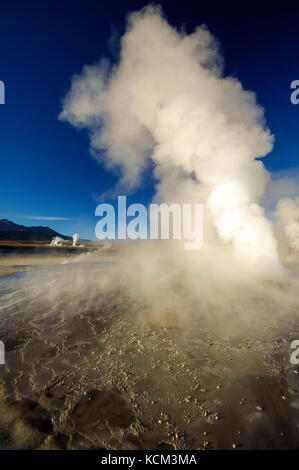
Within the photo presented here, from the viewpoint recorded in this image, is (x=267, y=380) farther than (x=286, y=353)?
No

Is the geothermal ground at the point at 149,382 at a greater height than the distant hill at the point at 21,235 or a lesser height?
lesser

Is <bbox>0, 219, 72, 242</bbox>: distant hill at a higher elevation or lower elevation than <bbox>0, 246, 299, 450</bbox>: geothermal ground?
higher

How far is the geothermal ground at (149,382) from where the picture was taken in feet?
10.4

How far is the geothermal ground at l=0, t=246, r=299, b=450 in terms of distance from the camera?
317 cm

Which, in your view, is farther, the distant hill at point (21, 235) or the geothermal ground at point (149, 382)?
the distant hill at point (21, 235)

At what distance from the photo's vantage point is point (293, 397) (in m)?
3.87

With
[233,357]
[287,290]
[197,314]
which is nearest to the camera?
[233,357]

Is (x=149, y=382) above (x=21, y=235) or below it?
below

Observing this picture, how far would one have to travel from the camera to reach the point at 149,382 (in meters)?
4.34

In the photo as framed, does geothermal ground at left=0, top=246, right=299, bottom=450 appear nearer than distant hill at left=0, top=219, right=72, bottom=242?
Yes

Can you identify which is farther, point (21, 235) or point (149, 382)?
point (21, 235)

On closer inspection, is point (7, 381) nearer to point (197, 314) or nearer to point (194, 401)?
point (194, 401)

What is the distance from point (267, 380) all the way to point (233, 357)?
967mm

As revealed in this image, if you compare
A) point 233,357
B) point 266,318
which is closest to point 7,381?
point 233,357
